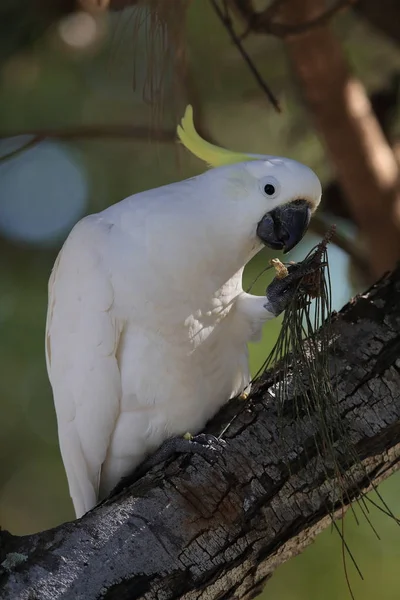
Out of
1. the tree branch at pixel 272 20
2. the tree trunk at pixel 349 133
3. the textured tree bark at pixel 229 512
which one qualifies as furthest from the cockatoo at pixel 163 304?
the tree trunk at pixel 349 133

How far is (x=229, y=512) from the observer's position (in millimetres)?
1759

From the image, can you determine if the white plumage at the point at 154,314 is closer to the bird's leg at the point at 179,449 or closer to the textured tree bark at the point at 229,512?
the bird's leg at the point at 179,449

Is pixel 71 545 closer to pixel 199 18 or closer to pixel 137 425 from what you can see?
pixel 137 425

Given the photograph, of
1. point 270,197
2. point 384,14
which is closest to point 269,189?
point 270,197


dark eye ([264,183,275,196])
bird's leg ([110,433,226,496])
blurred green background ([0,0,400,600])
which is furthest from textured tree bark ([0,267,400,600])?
blurred green background ([0,0,400,600])

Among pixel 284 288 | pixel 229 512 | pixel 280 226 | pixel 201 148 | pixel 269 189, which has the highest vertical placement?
pixel 201 148

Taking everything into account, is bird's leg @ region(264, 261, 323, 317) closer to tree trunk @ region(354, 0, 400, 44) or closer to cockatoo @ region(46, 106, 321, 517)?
cockatoo @ region(46, 106, 321, 517)

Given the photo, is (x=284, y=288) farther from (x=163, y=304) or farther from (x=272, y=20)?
(x=272, y=20)

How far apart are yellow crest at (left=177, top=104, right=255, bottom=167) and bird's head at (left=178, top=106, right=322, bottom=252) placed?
0.33ft

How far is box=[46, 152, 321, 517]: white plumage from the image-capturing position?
6.73 ft

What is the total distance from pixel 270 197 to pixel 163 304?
0.44 metres

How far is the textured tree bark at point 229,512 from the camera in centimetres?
157

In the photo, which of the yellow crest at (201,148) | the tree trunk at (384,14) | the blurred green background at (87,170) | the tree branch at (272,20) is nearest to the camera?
the yellow crest at (201,148)

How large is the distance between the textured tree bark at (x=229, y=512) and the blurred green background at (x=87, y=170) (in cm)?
117
